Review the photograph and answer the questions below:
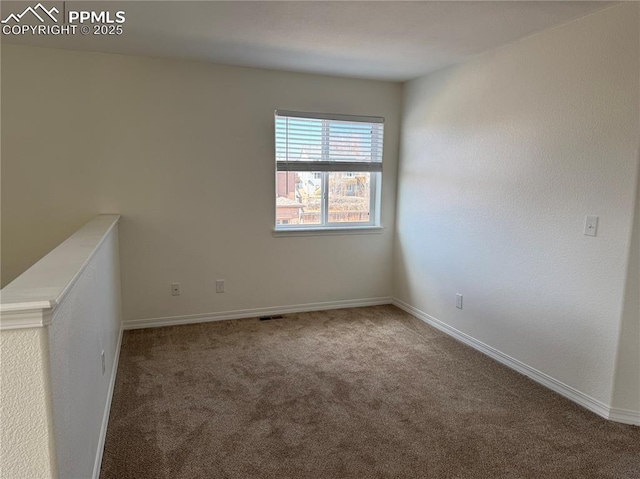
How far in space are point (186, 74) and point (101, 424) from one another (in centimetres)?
281

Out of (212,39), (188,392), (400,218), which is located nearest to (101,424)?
(188,392)

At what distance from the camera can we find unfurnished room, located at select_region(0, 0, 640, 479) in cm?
205

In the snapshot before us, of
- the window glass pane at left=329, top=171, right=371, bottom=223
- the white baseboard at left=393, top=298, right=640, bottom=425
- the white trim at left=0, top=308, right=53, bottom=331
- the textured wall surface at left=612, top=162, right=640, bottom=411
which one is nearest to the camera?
the white trim at left=0, top=308, right=53, bottom=331

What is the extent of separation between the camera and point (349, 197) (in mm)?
4441

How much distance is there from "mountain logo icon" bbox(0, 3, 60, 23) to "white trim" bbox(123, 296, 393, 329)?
7.91 feet

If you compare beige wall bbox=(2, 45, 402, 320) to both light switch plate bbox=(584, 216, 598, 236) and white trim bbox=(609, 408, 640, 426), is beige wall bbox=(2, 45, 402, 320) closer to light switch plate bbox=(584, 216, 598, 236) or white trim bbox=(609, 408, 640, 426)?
light switch plate bbox=(584, 216, 598, 236)

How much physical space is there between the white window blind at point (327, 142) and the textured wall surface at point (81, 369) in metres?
2.04

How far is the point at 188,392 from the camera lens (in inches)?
105

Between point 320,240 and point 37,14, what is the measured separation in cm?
284

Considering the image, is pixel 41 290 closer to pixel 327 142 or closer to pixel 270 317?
pixel 270 317

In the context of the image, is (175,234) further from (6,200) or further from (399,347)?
(399,347)

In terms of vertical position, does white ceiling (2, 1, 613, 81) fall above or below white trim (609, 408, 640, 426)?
above

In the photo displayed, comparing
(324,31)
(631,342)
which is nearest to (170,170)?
(324,31)

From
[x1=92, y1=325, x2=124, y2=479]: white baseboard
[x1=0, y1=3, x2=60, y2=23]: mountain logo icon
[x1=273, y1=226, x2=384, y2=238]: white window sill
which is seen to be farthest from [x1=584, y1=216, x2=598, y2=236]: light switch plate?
[x1=0, y1=3, x2=60, y2=23]: mountain logo icon
